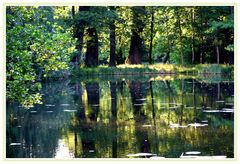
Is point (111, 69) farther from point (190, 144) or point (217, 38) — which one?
point (190, 144)

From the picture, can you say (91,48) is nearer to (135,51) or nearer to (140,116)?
(135,51)

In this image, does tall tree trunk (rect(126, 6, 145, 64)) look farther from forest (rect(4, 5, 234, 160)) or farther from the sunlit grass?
forest (rect(4, 5, 234, 160))

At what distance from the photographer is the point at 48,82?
28250 millimetres

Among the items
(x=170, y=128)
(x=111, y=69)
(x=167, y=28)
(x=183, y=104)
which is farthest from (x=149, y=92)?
(x=167, y=28)

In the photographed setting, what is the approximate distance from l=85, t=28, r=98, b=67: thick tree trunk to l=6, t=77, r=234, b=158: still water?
1860cm

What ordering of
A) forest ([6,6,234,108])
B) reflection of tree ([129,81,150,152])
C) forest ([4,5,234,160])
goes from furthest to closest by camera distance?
forest ([6,6,234,108])
reflection of tree ([129,81,150,152])
forest ([4,5,234,160])

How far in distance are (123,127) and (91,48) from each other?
2600 cm

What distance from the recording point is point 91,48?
3653 centimetres

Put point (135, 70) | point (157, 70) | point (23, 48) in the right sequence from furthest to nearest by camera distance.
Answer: point (157, 70)
point (135, 70)
point (23, 48)

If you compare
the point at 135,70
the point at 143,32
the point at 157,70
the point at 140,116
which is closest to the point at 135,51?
the point at 143,32

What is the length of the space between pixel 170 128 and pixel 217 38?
88.8 feet

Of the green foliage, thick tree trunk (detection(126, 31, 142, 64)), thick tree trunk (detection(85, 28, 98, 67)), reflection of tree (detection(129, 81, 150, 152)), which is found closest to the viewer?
reflection of tree (detection(129, 81, 150, 152))

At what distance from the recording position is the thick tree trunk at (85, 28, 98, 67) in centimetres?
3528

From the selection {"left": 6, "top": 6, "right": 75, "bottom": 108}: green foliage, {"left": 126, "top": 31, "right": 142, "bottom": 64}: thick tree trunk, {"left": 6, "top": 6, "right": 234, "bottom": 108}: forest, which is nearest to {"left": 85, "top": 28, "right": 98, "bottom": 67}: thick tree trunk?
{"left": 6, "top": 6, "right": 234, "bottom": 108}: forest
